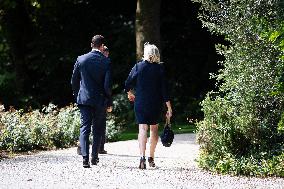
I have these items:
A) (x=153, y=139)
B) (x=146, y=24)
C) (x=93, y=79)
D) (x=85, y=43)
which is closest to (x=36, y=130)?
(x=93, y=79)

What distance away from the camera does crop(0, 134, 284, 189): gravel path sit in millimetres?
8516

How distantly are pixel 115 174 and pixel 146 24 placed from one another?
1173 cm

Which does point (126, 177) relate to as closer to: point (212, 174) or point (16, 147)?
point (212, 174)

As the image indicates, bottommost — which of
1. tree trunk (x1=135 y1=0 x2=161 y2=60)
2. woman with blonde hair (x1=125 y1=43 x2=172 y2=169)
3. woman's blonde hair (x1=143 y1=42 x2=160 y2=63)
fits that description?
woman with blonde hair (x1=125 y1=43 x2=172 y2=169)

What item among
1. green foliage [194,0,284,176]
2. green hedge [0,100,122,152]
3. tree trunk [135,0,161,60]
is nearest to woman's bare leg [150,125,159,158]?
green foliage [194,0,284,176]

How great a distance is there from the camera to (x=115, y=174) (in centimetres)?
959

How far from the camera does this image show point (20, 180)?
29.8 ft

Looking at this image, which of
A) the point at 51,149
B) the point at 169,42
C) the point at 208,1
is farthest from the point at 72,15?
the point at 208,1

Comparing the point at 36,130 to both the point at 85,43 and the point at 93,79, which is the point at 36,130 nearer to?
the point at 93,79

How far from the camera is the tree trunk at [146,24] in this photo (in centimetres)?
2083

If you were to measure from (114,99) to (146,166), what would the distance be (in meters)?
15.6

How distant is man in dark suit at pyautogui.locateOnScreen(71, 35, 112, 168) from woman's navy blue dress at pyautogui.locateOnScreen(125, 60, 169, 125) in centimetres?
43

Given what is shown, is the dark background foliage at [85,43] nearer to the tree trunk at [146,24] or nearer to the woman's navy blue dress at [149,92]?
the tree trunk at [146,24]

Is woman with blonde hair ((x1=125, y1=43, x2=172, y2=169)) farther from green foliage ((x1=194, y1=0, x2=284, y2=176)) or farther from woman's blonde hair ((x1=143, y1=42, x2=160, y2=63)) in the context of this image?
green foliage ((x1=194, y1=0, x2=284, y2=176))
